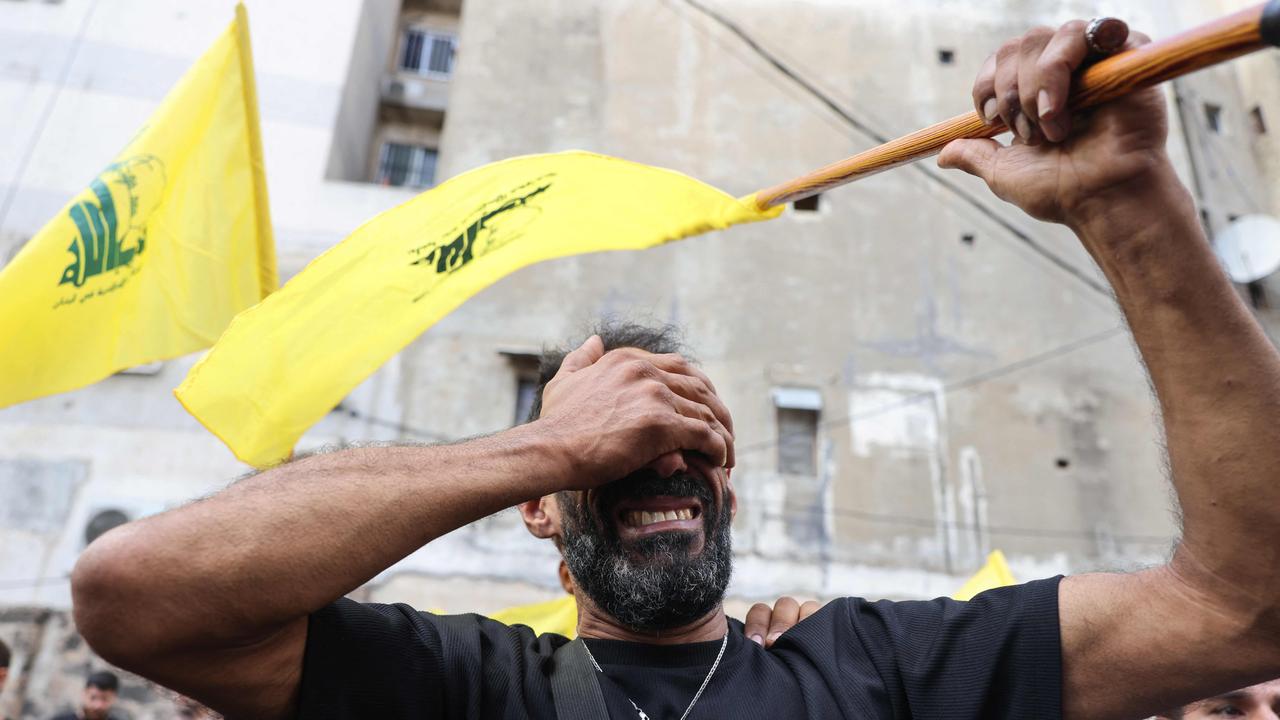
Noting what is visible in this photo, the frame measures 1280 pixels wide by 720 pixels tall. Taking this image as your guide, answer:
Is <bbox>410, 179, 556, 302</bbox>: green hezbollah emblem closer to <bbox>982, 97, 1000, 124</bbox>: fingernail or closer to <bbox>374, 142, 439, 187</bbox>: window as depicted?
<bbox>982, 97, 1000, 124</bbox>: fingernail

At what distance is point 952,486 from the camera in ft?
39.7

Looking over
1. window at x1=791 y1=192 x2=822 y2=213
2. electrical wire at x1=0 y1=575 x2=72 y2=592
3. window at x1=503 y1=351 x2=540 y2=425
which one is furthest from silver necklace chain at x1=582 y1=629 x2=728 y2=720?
window at x1=791 y1=192 x2=822 y2=213

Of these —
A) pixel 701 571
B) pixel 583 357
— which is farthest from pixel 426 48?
pixel 701 571

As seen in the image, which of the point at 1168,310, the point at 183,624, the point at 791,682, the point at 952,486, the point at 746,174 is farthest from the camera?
the point at 746,174

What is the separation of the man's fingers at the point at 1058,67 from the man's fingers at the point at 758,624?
1.45 meters

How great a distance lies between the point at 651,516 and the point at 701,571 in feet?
0.56

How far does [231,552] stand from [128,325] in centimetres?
270

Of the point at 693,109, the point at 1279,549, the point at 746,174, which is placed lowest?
the point at 1279,549

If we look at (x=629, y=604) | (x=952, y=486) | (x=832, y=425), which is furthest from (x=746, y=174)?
(x=629, y=604)

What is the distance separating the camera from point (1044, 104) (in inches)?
54.5

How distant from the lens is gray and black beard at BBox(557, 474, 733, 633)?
6.49 ft

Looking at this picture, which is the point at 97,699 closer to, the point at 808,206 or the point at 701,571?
the point at 701,571

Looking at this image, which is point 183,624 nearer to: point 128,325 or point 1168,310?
point 1168,310

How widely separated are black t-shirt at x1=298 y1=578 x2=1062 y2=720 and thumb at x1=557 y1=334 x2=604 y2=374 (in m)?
0.60
